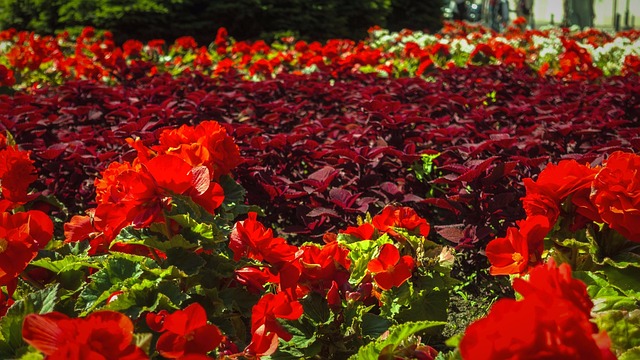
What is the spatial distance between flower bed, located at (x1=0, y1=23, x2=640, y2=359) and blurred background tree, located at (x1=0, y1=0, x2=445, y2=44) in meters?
7.87

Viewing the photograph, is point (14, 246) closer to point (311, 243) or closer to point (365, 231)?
point (311, 243)

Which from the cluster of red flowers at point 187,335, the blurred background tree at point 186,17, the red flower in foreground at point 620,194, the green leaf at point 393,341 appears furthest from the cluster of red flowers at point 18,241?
the blurred background tree at point 186,17

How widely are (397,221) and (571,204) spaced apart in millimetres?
458

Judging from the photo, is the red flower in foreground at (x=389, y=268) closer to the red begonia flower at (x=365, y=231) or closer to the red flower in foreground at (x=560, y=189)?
the red begonia flower at (x=365, y=231)

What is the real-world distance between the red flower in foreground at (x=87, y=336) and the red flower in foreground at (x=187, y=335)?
137 mm

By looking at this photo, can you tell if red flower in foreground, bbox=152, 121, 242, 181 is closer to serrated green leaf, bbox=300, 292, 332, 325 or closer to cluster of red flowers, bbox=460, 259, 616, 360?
serrated green leaf, bbox=300, 292, 332, 325

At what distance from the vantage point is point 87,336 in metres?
0.88

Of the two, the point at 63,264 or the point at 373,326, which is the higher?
the point at 63,264

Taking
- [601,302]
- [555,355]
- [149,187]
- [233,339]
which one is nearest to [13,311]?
[149,187]

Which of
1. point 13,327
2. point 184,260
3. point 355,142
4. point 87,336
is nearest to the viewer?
point 87,336

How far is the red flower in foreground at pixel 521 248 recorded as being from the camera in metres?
1.41

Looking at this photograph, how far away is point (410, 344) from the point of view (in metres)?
1.17

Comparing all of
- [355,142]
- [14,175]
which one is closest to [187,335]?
[14,175]

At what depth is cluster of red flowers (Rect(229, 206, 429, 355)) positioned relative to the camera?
1.33 m
